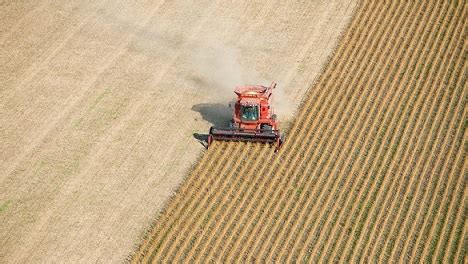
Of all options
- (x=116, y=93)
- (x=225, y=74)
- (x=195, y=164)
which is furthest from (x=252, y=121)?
(x=116, y=93)

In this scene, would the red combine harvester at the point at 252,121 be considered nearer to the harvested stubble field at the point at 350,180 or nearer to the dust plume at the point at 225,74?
the harvested stubble field at the point at 350,180

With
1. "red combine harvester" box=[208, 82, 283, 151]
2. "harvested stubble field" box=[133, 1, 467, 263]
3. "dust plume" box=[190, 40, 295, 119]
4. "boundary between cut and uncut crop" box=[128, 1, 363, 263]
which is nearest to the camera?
"harvested stubble field" box=[133, 1, 467, 263]

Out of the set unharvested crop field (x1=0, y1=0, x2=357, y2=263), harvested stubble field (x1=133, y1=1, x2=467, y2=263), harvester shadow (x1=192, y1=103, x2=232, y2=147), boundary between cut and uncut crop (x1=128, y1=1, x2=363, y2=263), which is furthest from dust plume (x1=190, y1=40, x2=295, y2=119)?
harvested stubble field (x1=133, y1=1, x2=467, y2=263)

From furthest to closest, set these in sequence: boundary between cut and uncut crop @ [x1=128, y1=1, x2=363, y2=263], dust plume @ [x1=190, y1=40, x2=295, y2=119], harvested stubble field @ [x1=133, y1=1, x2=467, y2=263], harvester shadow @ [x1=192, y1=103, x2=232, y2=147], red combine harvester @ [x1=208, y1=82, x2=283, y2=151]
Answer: dust plume @ [x1=190, y1=40, x2=295, y2=119]
harvester shadow @ [x1=192, y1=103, x2=232, y2=147]
red combine harvester @ [x1=208, y1=82, x2=283, y2=151]
boundary between cut and uncut crop @ [x1=128, y1=1, x2=363, y2=263]
harvested stubble field @ [x1=133, y1=1, x2=467, y2=263]

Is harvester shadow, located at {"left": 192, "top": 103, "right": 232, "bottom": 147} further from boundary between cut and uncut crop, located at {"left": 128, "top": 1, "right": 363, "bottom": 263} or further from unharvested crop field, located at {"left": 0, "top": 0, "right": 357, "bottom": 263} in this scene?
boundary between cut and uncut crop, located at {"left": 128, "top": 1, "right": 363, "bottom": 263}

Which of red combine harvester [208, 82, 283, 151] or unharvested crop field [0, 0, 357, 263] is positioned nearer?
unharvested crop field [0, 0, 357, 263]

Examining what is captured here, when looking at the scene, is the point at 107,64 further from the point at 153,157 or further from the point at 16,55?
the point at 153,157

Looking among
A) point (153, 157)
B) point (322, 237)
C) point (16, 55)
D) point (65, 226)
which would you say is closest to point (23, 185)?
point (65, 226)

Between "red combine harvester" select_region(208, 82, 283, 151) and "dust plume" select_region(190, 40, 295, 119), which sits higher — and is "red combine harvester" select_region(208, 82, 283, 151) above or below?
below
